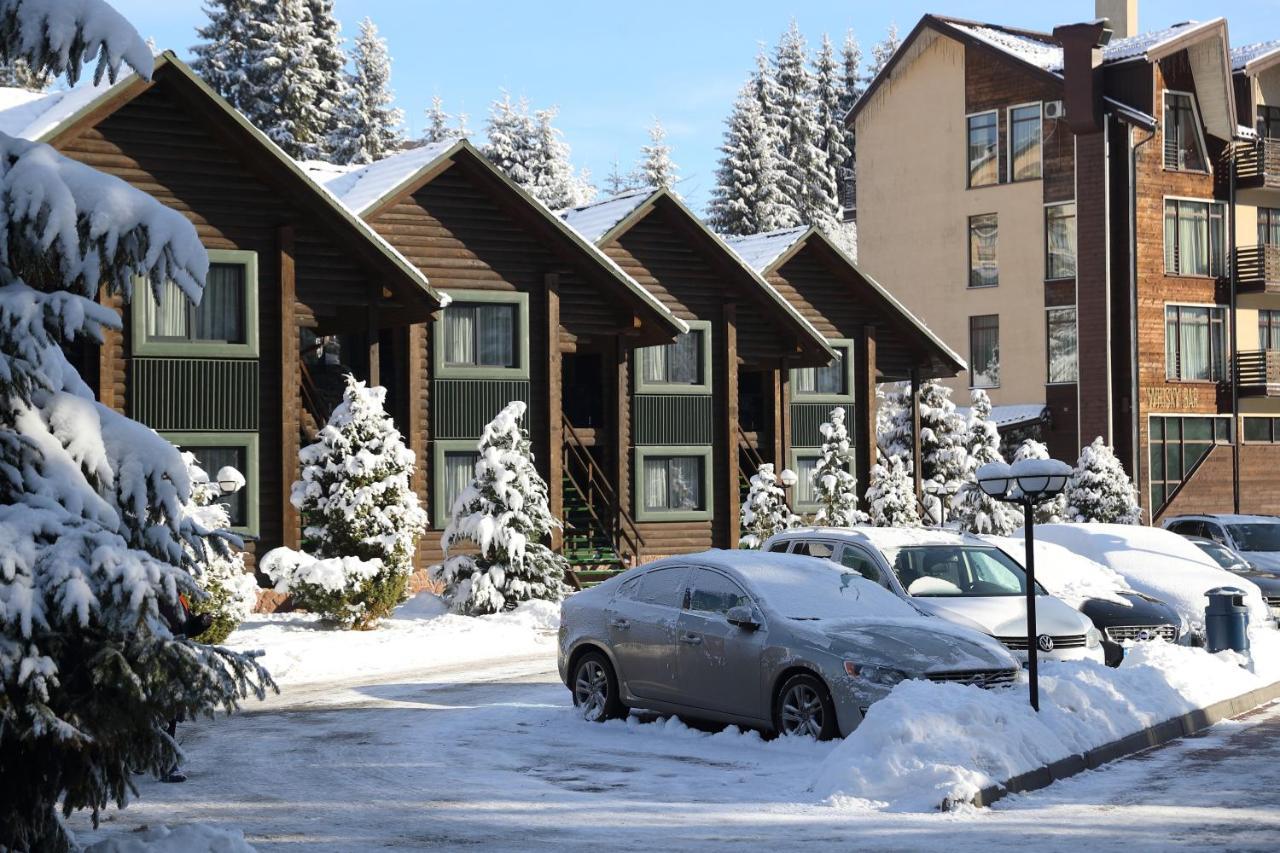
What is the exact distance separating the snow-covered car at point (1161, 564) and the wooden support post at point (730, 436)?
12251 millimetres

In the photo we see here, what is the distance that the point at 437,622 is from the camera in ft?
87.8

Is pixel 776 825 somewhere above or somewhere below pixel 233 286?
below

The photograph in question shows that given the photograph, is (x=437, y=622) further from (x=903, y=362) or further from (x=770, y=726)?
(x=903, y=362)

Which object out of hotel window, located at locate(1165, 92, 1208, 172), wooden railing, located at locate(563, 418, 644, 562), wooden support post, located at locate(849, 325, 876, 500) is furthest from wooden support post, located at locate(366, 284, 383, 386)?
hotel window, located at locate(1165, 92, 1208, 172)

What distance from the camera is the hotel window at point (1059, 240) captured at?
5428cm

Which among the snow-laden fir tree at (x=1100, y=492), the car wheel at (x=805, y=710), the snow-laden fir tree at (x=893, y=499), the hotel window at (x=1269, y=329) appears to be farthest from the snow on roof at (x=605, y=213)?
the hotel window at (x=1269, y=329)

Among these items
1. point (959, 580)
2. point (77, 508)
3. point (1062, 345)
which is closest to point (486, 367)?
point (959, 580)

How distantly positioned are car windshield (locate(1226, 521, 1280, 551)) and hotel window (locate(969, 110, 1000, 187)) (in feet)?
86.9

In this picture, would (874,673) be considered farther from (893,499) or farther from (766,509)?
(893,499)

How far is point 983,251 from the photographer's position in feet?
187

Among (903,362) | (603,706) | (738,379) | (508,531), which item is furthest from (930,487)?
(603,706)

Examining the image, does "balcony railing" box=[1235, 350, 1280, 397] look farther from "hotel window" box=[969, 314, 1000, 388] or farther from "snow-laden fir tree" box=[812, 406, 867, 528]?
"snow-laden fir tree" box=[812, 406, 867, 528]

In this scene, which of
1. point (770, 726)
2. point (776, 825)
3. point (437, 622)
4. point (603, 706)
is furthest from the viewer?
point (437, 622)

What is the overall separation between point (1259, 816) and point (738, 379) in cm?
3138
